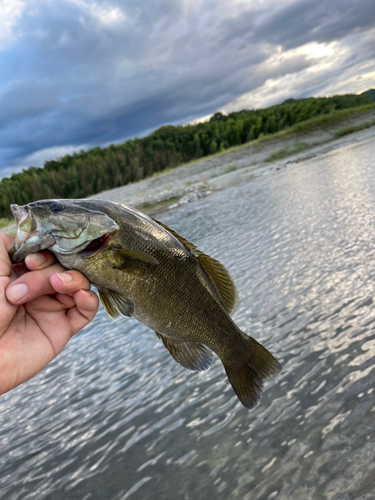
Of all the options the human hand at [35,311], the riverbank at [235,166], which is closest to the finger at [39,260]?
the human hand at [35,311]

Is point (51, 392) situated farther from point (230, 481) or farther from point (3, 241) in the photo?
point (3, 241)

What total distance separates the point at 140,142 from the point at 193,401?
1938 inches

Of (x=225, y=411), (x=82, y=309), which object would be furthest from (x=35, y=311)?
(x=225, y=411)

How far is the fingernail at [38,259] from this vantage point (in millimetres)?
1953

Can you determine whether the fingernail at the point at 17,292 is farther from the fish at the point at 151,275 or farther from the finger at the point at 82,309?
the finger at the point at 82,309

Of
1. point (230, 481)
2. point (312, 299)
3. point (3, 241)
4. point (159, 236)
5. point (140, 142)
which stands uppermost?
point (140, 142)

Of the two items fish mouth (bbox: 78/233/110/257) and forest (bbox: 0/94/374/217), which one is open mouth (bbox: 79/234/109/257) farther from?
forest (bbox: 0/94/374/217)

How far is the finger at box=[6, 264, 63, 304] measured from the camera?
75.5 inches

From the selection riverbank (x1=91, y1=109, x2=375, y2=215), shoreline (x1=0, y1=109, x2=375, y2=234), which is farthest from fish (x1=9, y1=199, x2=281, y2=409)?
riverbank (x1=91, y1=109, x2=375, y2=215)

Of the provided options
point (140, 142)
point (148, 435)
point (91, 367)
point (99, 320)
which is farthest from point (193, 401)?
point (140, 142)

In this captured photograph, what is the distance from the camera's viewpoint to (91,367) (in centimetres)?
636

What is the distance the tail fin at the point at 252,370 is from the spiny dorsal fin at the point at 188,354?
0.54 feet

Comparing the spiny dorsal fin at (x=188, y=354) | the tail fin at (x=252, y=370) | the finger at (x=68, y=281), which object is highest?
the finger at (x=68, y=281)

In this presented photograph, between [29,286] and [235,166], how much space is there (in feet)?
115
